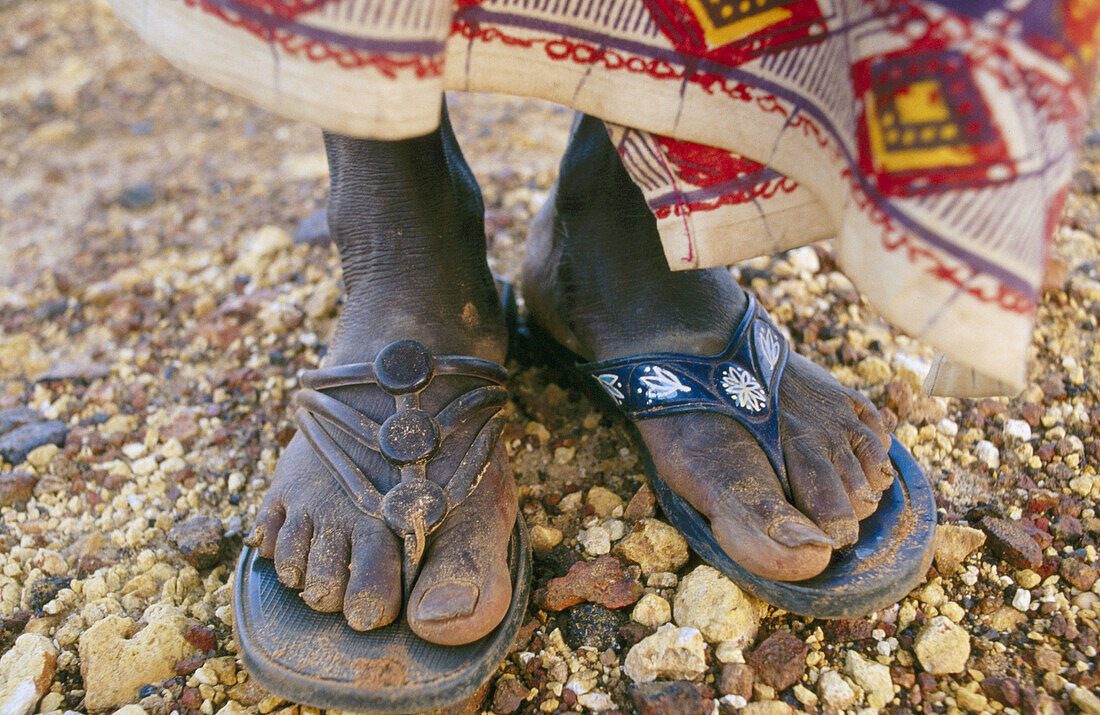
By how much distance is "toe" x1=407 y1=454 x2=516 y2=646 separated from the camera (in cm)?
85

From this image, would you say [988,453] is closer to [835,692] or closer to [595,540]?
[835,692]

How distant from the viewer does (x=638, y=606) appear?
98 cm

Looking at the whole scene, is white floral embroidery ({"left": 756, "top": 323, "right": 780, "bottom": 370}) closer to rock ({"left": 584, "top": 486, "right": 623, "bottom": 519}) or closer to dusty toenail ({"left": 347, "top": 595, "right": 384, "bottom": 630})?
rock ({"left": 584, "top": 486, "right": 623, "bottom": 519})

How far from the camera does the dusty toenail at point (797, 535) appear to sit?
0.89 metres

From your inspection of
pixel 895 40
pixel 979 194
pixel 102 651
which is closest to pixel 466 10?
pixel 895 40

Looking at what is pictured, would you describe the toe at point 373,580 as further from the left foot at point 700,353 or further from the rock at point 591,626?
the left foot at point 700,353

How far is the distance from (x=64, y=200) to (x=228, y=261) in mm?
813

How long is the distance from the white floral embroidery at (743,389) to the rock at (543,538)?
336mm

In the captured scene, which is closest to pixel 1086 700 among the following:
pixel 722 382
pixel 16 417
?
pixel 722 382

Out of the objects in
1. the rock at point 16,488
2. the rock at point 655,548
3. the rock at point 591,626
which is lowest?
the rock at point 16,488

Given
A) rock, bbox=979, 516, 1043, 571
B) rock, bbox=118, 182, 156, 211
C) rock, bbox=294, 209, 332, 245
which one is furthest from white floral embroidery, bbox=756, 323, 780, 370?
rock, bbox=118, 182, 156, 211

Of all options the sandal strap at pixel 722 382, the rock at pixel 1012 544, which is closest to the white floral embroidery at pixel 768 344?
the sandal strap at pixel 722 382

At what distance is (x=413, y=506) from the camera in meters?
0.94

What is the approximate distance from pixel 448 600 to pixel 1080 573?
33.8 inches
